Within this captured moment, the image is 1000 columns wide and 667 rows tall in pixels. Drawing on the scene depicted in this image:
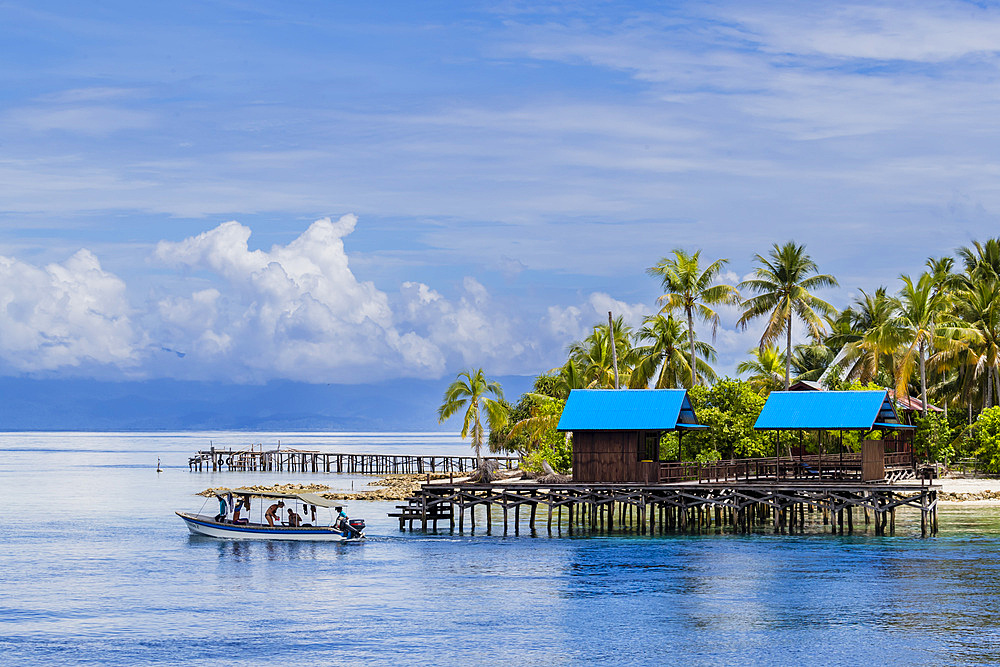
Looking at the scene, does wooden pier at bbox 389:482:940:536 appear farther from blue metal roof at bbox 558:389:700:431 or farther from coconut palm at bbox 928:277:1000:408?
coconut palm at bbox 928:277:1000:408

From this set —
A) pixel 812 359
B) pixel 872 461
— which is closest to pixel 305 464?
pixel 812 359

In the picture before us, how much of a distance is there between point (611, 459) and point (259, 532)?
15.6m

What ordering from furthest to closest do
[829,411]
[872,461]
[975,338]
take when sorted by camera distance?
[975,338], [829,411], [872,461]

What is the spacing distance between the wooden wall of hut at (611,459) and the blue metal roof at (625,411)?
2.08 feet

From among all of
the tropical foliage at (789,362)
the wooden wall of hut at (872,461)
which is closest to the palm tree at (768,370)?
the tropical foliage at (789,362)

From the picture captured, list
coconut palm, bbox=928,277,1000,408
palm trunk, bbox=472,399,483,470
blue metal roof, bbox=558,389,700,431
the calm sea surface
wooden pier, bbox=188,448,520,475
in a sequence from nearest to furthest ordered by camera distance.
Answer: the calm sea surface
blue metal roof, bbox=558,389,700,431
coconut palm, bbox=928,277,1000,408
palm trunk, bbox=472,399,483,470
wooden pier, bbox=188,448,520,475

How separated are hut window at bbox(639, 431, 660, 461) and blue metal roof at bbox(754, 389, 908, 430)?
471cm

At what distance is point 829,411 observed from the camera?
54406mm

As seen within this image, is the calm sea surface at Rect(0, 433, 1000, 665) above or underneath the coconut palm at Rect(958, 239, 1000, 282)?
underneath

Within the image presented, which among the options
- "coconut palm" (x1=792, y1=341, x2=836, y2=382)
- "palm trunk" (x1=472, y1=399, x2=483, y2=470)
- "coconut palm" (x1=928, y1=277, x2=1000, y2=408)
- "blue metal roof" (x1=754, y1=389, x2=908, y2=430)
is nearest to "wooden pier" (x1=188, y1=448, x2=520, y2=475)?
"palm trunk" (x1=472, y1=399, x2=483, y2=470)

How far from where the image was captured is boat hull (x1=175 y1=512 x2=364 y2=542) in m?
52.2

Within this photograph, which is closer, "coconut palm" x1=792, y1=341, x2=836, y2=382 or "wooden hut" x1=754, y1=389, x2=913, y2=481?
"wooden hut" x1=754, y1=389, x2=913, y2=481

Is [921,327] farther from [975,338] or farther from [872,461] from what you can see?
[872,461]

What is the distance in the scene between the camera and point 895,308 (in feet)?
285
